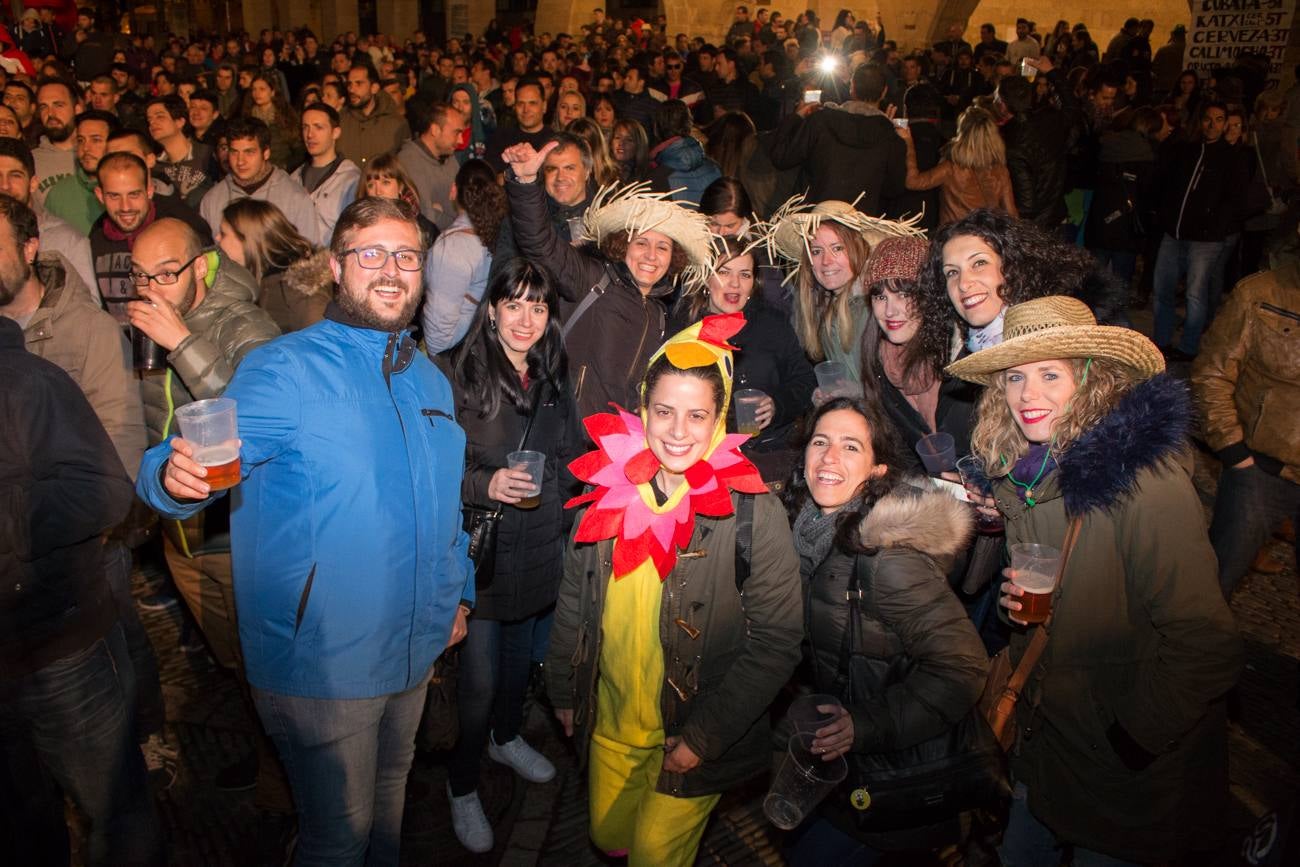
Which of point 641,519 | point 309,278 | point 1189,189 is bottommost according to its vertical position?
point 641,519

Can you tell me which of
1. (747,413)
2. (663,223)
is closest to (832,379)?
(747,413)

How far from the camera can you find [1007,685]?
2879 millimetres

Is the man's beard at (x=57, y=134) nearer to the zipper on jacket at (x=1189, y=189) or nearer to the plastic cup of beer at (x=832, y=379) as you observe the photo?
the plastic cup of beer at (x=832, y=379)

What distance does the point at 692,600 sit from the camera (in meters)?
2.84

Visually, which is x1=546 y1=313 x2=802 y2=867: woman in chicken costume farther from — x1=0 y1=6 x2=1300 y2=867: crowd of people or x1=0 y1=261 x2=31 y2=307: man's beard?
x1=0 y1=261 x2=31 y2=307: man's beard

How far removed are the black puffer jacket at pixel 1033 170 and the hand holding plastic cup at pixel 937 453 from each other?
18.1 feet

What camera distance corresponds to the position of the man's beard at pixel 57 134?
7078mm

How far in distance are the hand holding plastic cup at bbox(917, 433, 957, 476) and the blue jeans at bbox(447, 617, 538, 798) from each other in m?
1.69

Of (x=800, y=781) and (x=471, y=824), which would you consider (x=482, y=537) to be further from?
(x=800, y=781)

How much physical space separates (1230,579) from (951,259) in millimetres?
2065

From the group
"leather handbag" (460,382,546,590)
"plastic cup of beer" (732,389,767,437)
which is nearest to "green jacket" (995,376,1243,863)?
Answer: "plastic cup of beer" (732,389,767,437)

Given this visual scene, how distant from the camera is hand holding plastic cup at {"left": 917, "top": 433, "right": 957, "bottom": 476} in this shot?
358 centimetres

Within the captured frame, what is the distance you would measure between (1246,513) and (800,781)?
256 centimetres

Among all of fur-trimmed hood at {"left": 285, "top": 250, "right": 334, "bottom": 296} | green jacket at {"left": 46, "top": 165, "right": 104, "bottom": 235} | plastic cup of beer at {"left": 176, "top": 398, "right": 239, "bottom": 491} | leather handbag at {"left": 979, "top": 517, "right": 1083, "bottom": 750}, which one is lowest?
leather handbag at {"left": 979, "top": 517, "right": 1083, "bottom": 750}
